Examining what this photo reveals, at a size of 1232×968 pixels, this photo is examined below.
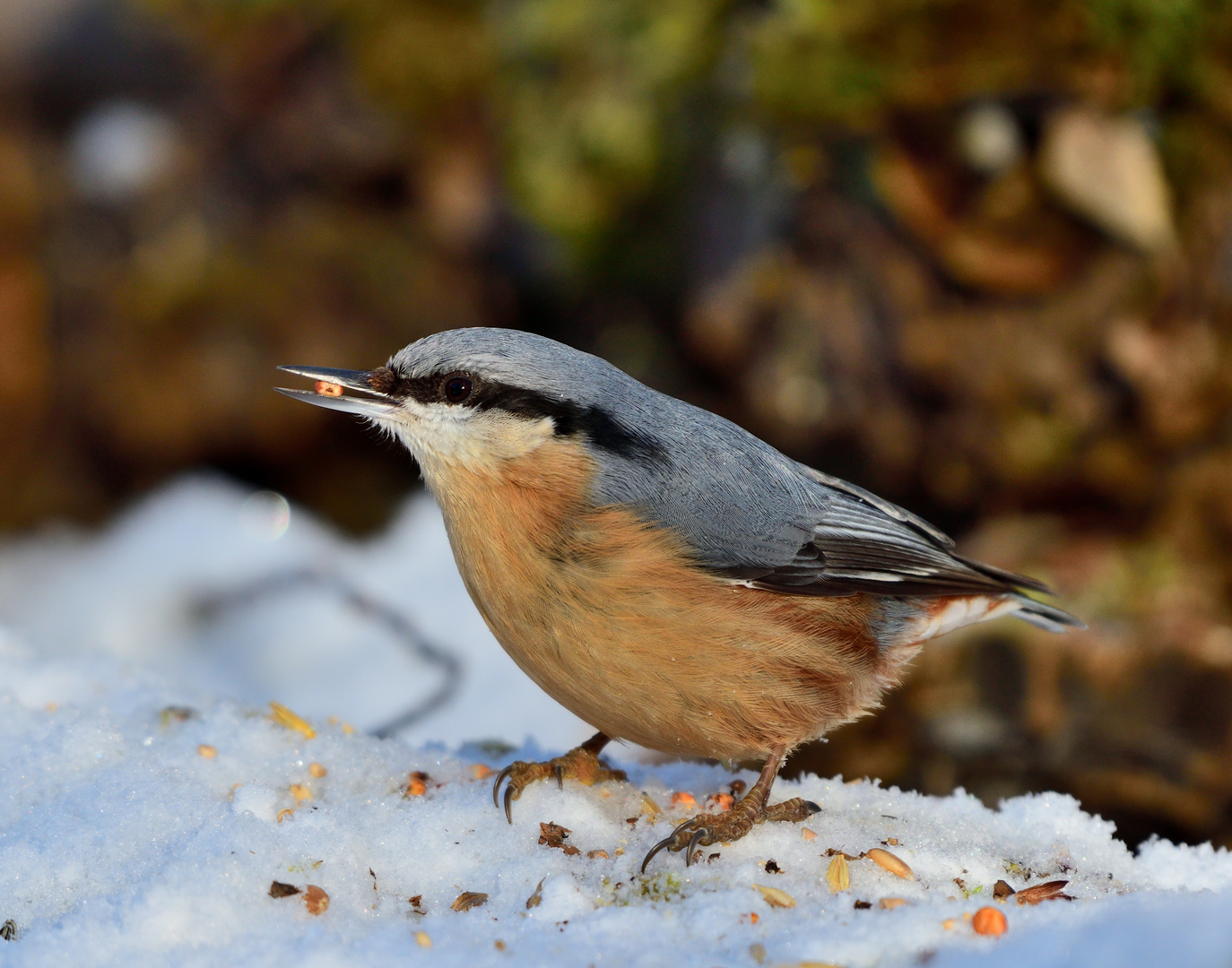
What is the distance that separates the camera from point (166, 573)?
6398 mm

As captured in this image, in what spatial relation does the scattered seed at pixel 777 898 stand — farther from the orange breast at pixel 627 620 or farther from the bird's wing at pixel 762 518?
the bird's wing at pixel 762 518

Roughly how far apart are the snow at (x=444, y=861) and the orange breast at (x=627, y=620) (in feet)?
0.77

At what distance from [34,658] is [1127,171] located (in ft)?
14.9

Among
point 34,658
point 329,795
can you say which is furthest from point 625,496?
point 34,658

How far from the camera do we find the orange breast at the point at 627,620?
238 cm

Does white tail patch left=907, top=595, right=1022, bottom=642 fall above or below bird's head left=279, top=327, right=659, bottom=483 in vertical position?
below

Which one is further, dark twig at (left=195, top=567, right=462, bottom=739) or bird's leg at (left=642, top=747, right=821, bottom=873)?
dark twig at (left=195, top=567, right=462, bottom=739)

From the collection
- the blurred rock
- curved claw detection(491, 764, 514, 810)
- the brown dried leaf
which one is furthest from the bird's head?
the blurred rock

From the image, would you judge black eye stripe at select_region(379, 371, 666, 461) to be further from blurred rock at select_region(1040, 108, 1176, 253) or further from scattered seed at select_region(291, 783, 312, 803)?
blurred rock at select_region(1040, 108, 1176, 253)

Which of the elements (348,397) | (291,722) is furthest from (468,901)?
(348,397)

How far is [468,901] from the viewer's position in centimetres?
210

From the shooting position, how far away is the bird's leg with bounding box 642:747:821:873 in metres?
2.30

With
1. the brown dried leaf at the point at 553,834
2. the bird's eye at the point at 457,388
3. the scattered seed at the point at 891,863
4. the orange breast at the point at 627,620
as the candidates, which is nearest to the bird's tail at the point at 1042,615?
the orange breast at the point at 627,620

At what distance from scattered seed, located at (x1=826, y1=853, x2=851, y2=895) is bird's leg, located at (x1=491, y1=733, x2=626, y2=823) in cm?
65
